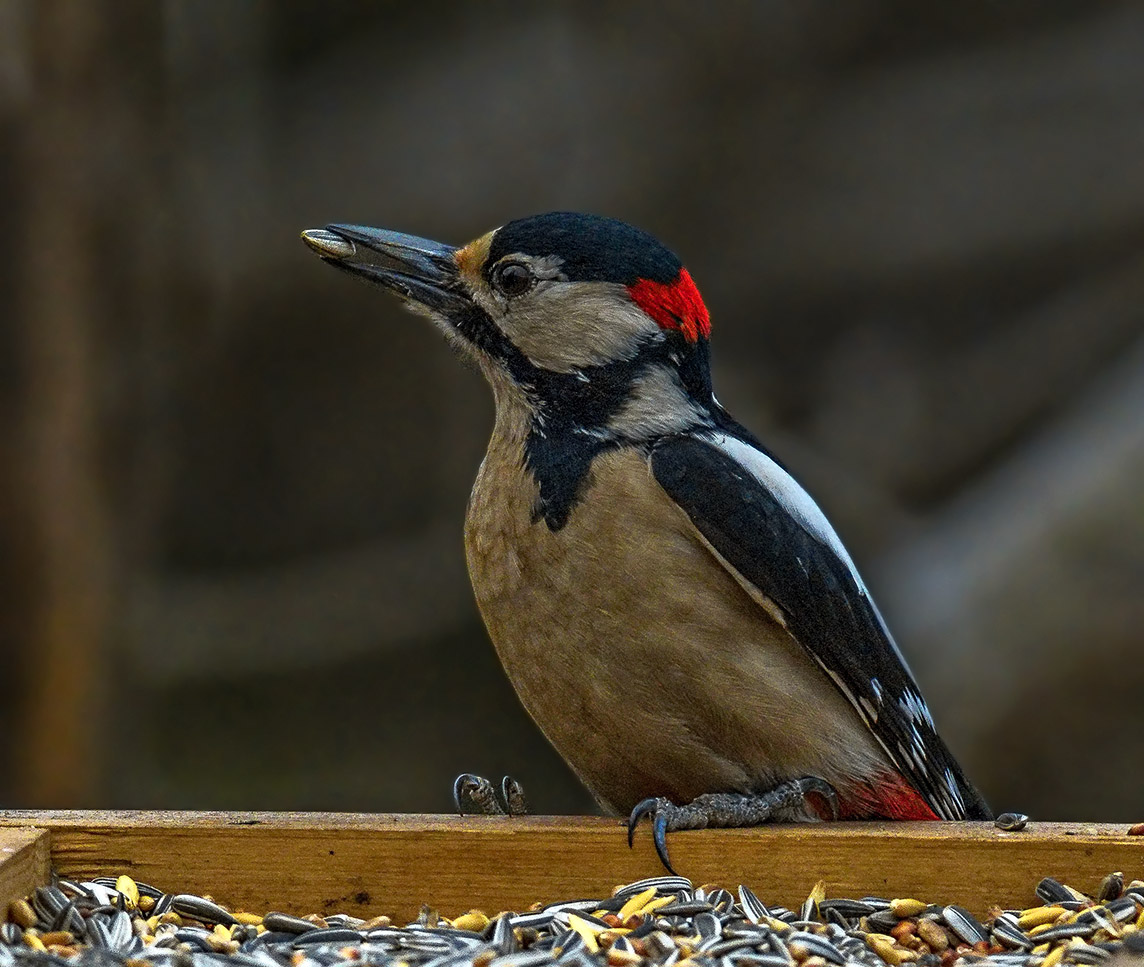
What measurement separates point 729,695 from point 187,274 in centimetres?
438

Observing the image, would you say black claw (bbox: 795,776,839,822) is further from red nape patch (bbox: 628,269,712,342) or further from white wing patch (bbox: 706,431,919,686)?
red nape patch (bbox: 628,269,712,342)

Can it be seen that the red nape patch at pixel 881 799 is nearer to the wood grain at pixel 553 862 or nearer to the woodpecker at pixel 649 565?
the woodpecker at pixel 649 565

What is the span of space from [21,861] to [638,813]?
102 centimetres

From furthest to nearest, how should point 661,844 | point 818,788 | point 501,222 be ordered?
point 501,222
point 818,788
point 661,844

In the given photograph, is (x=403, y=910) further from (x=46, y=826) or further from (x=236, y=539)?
(x=236, y=539)

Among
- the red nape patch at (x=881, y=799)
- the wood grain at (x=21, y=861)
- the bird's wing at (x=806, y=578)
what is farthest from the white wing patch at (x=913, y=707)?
the wood grain at (x=21, y=861)

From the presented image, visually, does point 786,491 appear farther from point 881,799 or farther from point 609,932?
point 609,932

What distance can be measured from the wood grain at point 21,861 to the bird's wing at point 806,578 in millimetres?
1284

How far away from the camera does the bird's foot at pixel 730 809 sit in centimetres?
274

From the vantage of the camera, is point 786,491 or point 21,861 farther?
point 786,491

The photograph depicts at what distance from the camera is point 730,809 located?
2.92m

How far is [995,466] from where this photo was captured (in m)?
7.10

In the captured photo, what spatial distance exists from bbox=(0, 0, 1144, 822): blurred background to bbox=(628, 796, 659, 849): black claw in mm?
3617

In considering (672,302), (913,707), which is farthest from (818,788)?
(672,302)
